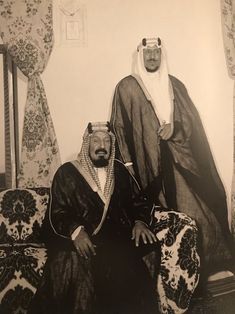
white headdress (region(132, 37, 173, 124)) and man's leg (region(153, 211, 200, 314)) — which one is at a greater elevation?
white headdress (region(132, 37, 173, 124))

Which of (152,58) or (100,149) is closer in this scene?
(100,149)

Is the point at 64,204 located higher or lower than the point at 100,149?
lower

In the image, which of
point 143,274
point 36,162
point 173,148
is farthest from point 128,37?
point 143,274

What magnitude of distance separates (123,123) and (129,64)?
0.42m

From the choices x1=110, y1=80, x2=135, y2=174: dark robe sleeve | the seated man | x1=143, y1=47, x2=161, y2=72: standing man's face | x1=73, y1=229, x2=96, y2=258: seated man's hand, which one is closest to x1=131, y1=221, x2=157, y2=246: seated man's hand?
the seated man

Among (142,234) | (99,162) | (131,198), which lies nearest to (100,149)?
(99,162)

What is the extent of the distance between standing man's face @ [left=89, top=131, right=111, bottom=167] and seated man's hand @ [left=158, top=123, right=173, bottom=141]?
0.40 m

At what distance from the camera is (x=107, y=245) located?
262 cm

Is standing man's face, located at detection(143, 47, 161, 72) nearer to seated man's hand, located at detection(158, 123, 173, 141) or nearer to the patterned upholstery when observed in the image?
seated man's hand, located at detection(158, 123, 173, 141)

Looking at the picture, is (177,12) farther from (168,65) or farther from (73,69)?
(73,69)

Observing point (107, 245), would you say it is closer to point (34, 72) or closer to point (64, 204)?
point (64, 204)

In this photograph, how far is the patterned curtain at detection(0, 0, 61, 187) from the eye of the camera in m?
2.91

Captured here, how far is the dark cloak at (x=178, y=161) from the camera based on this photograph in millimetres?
2908

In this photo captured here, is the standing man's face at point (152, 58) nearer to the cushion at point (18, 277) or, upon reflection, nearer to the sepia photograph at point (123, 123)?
the sepia photograph at point (123, 123)
